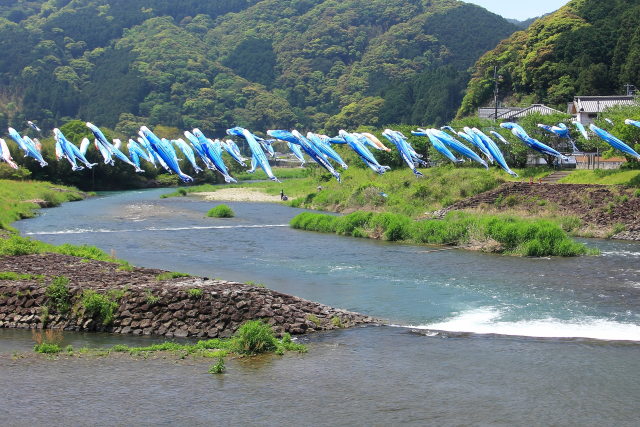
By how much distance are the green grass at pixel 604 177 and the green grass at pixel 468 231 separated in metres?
8.68

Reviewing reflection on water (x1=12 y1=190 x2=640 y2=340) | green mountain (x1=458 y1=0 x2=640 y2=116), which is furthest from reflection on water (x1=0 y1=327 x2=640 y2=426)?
green mountain (x1=458 y1=0 x2=640 y2=116)

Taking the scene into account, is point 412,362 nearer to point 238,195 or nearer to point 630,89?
point 238,195

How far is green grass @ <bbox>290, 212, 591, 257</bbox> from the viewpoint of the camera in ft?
104

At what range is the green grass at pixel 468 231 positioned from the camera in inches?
1252

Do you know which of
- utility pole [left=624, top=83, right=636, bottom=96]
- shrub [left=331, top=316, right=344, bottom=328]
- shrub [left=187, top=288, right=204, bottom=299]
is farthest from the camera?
utility pole [left=624, top=83, right=636, bottom=96]

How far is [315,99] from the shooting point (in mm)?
157375

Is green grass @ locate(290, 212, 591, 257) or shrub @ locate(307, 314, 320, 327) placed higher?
green grass @ locate(290, 212, 591, 257)

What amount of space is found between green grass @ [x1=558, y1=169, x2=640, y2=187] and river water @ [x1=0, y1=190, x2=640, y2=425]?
1232cm

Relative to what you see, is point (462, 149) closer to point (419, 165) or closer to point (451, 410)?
point (419, 165)

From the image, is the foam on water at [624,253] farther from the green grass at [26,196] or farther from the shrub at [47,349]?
the green grass at [26,196]

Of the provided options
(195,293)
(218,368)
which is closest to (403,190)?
(195,293)

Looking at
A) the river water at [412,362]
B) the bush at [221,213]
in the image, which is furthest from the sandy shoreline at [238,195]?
the river water at [412,362]

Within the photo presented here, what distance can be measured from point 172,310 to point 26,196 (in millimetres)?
42957

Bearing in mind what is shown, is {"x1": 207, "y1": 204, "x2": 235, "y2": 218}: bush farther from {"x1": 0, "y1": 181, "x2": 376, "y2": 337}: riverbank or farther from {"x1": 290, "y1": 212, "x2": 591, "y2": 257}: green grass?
{"x1": 0, "y1": 181, "x2": 376, "y2": 337}: riverbank
